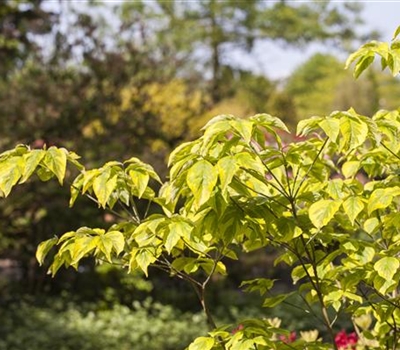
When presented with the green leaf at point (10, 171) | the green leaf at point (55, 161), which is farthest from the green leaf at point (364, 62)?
the green leaf at point (10, 171)

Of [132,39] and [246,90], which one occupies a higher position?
[132,39]

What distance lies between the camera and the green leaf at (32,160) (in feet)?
6.11

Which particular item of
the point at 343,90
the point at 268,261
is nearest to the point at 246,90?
the point at 343,90

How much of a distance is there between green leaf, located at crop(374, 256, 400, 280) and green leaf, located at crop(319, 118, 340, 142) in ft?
1.50

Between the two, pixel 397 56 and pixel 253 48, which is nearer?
pixel 397 56

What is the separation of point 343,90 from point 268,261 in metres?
24.6

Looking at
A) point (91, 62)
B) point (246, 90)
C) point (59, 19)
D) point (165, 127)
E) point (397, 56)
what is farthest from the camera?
point (246, 90)

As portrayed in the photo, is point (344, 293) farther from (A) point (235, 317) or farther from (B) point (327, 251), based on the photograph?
(A) point (235, 317)

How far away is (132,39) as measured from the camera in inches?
379

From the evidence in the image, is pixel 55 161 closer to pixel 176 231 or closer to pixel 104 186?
pixel 104 186

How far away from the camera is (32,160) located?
74.4 inches

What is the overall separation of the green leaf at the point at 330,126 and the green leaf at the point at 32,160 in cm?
74

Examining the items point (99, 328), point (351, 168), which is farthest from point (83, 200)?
point (351, 168)

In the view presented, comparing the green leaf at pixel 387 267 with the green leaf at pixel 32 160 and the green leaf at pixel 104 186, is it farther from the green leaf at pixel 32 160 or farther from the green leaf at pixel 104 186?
the green leaf at pixel 32 160
